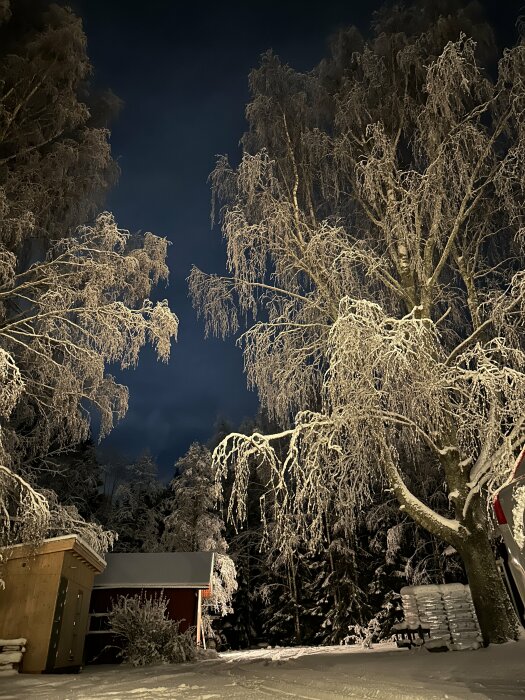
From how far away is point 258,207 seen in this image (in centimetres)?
945

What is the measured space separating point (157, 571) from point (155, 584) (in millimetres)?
496

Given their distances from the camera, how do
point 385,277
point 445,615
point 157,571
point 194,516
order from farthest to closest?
point 194,516, point 157,571, point 445,615, point 385,277

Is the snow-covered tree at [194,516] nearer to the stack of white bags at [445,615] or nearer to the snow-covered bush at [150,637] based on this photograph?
the snow-covered bush at [150,637]

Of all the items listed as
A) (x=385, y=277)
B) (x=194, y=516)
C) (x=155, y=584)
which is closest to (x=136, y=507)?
(x=194, y=516)

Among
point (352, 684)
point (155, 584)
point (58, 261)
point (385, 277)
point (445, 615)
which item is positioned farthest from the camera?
point (155, 584)

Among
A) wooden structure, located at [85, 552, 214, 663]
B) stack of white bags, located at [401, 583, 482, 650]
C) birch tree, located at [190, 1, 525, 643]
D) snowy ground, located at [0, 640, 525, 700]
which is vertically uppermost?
birch tree, located at [190, 1, 525, 643]

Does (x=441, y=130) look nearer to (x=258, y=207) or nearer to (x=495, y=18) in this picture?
(x=495, y=18)

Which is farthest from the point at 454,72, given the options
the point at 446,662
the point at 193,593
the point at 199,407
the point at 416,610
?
the point at 199,407

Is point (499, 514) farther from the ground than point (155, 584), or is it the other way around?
point (155, 584)

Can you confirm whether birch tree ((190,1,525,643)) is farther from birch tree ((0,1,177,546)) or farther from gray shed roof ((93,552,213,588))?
gray shed roof ((93,552,213,588))

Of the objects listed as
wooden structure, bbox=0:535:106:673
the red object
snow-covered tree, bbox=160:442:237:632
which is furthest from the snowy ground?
snow-covered tree, bbox=160:442:237:632

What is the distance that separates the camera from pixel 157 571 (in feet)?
52.4

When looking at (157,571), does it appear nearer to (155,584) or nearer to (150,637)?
(155,584)

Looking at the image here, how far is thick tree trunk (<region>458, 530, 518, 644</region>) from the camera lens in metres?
6.90
